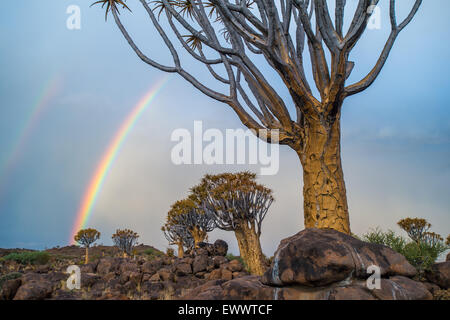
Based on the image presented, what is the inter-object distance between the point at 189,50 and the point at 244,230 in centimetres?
752

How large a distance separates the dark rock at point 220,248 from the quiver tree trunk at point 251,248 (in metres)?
0.94

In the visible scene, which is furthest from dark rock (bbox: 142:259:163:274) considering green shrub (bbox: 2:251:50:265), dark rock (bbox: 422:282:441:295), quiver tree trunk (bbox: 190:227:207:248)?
green shrub (bbox: 2:251:50:265)

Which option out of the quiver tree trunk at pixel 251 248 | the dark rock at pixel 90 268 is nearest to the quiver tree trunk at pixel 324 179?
the quiver tree trunk at pixel 251 248

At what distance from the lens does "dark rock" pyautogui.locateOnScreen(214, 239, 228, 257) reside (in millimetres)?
14602

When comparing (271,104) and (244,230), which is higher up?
(271,104)

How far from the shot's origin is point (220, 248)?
14.7 meters

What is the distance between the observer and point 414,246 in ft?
29.5

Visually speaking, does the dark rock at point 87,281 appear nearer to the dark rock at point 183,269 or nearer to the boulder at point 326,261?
the dark rock at point 183,269

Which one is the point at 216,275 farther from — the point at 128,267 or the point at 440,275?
the point at 440,275

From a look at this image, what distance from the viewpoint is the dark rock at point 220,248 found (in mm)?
14602

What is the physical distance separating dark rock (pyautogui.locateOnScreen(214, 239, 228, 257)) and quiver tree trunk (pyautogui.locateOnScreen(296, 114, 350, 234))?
744cm
